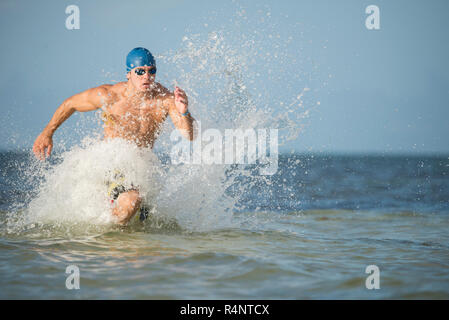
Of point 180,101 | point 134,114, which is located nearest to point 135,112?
point 134,114

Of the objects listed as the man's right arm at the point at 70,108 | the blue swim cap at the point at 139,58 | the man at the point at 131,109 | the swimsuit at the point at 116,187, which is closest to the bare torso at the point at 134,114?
the man at the point at 131,109

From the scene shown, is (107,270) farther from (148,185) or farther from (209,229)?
(209,229)

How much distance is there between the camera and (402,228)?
8.22 meters

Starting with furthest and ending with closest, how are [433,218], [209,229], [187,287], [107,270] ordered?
1. [433,218]
2. [209,229]
3. [107,270]
4. [187,287]

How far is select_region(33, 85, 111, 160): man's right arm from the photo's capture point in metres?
6.39

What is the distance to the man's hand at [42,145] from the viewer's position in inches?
250

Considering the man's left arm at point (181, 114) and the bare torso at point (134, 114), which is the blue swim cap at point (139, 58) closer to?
the bare torso at point (134, 114)

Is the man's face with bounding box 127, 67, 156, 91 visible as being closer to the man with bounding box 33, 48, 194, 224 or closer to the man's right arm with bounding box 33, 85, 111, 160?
the man with bounding box 33, 48, 194, 224

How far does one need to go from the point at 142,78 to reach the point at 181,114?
864mm

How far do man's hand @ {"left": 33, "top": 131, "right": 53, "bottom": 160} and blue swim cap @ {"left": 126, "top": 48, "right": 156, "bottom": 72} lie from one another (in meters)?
1.45

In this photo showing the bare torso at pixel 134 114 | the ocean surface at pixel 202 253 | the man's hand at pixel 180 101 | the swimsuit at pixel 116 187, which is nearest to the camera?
the ocean surface at pixel 202 253

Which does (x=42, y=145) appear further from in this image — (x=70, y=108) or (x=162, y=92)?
(x=162, y=92)
